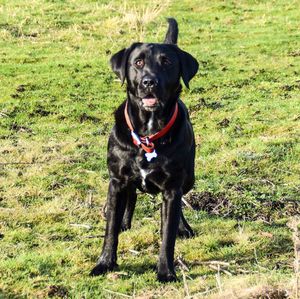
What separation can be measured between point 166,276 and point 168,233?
369 millimetres

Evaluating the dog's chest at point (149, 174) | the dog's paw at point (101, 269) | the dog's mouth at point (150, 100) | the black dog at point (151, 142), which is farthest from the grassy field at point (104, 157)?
the dog's mouth at point (150, 100)

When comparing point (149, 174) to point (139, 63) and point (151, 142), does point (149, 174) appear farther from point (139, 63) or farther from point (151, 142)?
point (139, 63)

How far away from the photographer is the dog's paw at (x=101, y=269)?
17.9ft

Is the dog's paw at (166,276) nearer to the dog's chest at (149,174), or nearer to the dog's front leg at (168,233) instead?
the dog's front leg at (168,233)

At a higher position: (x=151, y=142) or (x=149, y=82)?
(x=149, y=82)

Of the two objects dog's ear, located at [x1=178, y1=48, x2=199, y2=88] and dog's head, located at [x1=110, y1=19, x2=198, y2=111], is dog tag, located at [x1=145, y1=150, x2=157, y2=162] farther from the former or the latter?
dog's ear, located at [x1=178, y1=48, x2=199, y2=88]

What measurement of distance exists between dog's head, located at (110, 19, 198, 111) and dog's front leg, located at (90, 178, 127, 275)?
0.79m

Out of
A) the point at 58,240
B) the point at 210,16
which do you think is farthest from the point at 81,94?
the point at 210,16

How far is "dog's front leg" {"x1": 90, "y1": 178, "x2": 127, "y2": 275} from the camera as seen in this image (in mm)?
5559

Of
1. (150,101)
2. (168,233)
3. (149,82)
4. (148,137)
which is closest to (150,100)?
(150,101)

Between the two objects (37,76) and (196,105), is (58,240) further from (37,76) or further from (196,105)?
(37,76)

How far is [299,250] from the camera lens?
13.2 ft

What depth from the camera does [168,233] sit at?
5.45 m

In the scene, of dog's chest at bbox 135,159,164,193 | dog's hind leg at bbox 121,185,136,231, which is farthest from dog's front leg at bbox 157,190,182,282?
dog's hind leg at bbox 121,185,136,231
